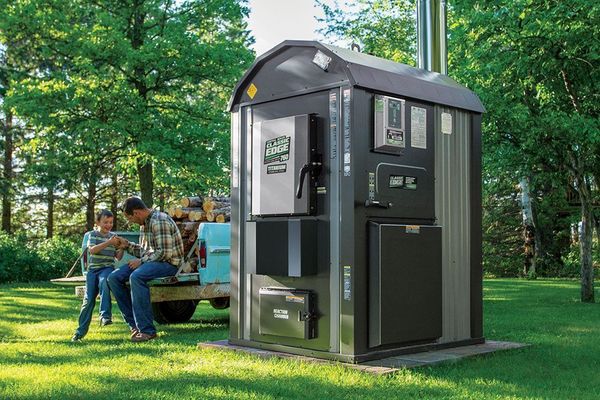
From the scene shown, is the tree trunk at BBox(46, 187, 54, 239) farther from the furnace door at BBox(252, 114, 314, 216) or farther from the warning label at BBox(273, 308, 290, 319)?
the warning label at BBox(273, 308, 290, 319)

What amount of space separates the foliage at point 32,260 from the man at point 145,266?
15.0 m

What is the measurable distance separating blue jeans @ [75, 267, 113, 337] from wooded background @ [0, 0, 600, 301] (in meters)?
7.37

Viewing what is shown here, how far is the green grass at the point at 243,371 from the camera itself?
20.1ft

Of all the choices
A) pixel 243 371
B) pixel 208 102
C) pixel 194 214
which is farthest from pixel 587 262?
pixel 208 102

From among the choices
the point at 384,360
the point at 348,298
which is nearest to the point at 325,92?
the point at 348,298

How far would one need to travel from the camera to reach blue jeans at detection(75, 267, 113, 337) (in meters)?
9.65

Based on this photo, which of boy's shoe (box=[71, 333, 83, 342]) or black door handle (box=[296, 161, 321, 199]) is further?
boy's shoe (box=[71, 333, 83, 342])

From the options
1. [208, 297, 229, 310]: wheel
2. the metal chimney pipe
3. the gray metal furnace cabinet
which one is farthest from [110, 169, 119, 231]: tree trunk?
the gray metal furnace cabinet

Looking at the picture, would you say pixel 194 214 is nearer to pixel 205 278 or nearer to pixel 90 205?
pixel 205 278

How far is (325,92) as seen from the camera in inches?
305

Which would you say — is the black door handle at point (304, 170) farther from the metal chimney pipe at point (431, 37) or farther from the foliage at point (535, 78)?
the foliage at point (535, 78)

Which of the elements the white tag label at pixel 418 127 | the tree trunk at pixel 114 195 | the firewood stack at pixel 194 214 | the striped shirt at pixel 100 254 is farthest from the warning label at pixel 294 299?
the tree trunk at pixel 114 195

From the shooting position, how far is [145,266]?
952cm

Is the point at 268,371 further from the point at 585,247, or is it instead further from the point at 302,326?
the point at 585,247
